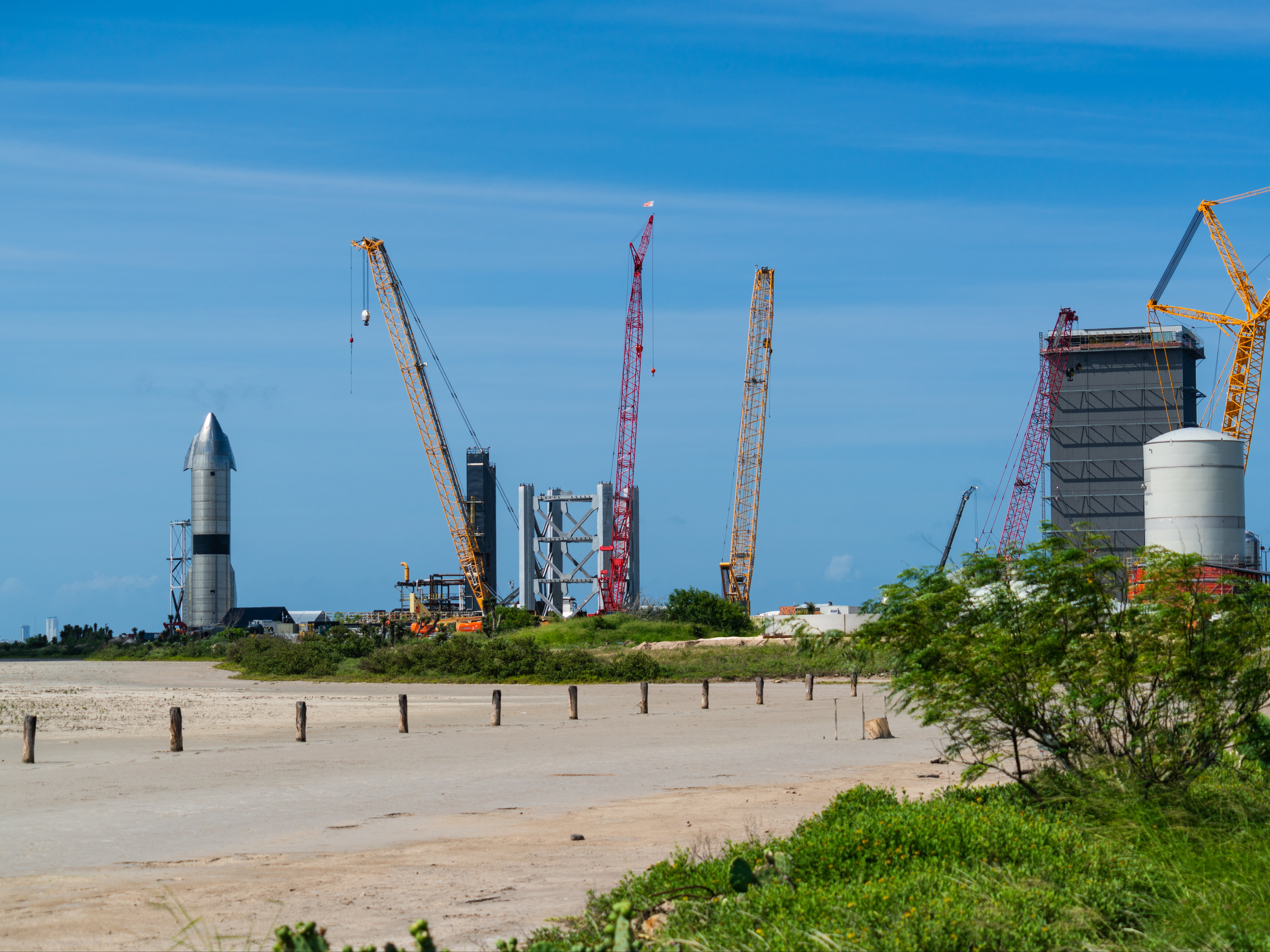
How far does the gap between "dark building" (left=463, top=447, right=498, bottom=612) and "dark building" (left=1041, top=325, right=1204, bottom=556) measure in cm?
5432

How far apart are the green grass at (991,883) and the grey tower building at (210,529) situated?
95.0m

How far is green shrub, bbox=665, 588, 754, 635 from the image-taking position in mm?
86000

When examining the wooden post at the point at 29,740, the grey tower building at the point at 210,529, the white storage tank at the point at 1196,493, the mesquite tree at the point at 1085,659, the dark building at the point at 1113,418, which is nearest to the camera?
the mesquite tree at the point at 1085,659

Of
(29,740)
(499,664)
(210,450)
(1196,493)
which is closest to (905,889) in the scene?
(29,740)

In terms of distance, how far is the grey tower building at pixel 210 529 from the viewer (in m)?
100

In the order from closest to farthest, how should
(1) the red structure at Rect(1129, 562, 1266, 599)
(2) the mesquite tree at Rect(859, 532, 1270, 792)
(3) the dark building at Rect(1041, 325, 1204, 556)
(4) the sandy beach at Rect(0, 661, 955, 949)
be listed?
(4) the sandy beach at Rect(0, 661, 955, 949) < (2) the mesquite tree at Rect(859, 532, 1270, 792) < (1) the red structure at Rect(1129, 562, 1266, 599) < (3) the dark building at Rect(1041, 325, 1204, 556)

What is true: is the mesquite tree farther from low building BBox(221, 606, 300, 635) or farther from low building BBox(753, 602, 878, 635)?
low building BBox(221, 606, 300, 635)

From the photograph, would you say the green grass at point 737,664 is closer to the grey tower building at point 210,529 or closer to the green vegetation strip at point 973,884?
the green vegetation strip at point 973,884

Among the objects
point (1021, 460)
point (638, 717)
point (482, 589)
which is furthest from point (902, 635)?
point (1021, 460)

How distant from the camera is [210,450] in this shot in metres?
101

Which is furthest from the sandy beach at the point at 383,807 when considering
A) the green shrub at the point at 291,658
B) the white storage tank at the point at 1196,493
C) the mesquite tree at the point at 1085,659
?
the green shrub at the point at 291,658

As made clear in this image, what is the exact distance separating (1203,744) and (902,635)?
297 centimetres

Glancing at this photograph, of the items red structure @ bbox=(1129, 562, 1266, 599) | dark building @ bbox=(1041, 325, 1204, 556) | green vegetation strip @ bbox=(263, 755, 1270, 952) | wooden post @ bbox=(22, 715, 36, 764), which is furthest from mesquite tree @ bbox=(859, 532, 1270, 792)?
dark building @ bbox=(1041, 325, 1204, 556)

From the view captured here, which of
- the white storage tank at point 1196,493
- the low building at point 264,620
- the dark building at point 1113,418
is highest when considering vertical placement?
the dark building at point 1113,418
